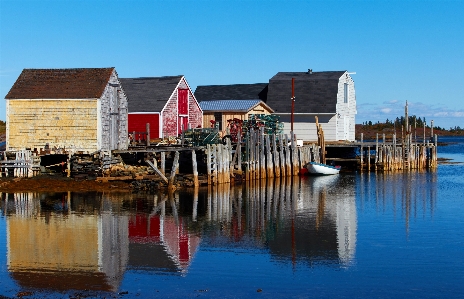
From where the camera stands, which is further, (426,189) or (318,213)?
(426,189)

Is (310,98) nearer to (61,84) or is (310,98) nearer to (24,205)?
(61,84)

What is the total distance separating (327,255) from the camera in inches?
800

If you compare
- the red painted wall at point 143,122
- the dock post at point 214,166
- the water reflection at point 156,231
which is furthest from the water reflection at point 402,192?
the red painted wall at point 143,122

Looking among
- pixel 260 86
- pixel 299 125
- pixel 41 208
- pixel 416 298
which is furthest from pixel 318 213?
pixel 260 86

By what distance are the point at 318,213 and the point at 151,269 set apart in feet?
40.9

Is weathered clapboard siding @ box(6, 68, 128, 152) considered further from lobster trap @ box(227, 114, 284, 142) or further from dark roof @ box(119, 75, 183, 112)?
lobster trap @ box(227, 114, 284, 142)

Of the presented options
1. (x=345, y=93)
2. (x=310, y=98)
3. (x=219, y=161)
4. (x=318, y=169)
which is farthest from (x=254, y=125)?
(x=345, y=93)

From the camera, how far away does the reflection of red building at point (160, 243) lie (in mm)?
Result: 18844

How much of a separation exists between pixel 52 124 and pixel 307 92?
86.7ft

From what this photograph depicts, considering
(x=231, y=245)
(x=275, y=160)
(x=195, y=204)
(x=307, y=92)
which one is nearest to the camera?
(x=231, y=245)

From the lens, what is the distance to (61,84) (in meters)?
38.6

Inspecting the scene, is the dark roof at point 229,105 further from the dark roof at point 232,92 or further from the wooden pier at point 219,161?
the wooden pier at point 219,161

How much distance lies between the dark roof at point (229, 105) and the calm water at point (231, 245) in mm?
18692

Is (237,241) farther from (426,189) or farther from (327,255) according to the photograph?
(426,189)
